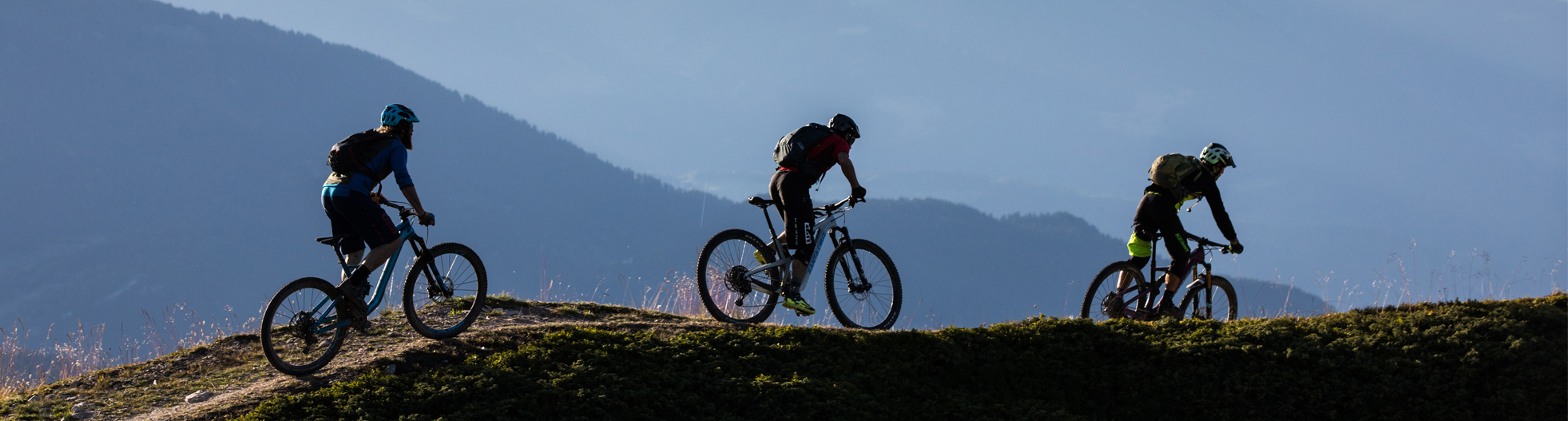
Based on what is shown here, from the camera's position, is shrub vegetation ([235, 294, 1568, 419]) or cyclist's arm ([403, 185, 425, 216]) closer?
shrub vegetation ([235, 294, 1568, 419])

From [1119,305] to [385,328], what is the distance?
233 inches

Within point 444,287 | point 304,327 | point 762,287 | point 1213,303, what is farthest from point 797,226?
point 1213,303

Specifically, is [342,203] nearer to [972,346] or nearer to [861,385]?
[861,385]

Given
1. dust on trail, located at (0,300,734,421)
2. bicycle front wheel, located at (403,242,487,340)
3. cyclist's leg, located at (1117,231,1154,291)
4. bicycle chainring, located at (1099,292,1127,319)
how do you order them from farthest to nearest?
cyclist's leg, located at (1117,231,1154,291) → bicycle chainring, located at (1099,292,1127,319) → bicycle front wheel, located at (403,242,487,340) → dust on trail, located at (0,300,734,421)

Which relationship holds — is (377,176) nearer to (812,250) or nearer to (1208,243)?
(812,250)

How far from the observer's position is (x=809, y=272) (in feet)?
25.8

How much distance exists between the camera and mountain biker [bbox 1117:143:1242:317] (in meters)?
8.28

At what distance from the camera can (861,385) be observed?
5.69 m

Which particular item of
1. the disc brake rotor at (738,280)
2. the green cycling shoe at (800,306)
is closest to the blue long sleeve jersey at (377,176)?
the disc brake rotor at (738,280)

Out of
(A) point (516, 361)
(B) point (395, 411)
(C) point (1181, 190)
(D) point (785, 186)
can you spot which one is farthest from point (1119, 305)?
(B) point (395, 411)

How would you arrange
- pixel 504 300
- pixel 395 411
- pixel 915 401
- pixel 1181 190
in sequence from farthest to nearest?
1. pixel 504 300
2. pixel 1181 190
3. pixel 915 401
4. pixel 395 411

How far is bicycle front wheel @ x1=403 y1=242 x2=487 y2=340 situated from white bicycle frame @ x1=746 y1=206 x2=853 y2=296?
A: 2.09 m

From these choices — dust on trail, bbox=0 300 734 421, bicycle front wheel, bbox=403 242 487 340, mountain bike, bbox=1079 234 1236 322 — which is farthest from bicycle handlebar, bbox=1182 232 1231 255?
bicycle front wheel, bbox=403 242 487 340

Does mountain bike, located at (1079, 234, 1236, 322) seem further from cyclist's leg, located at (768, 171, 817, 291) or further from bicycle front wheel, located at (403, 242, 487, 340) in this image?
bicycle front wheel, located at (403, 242, 487, 340)
